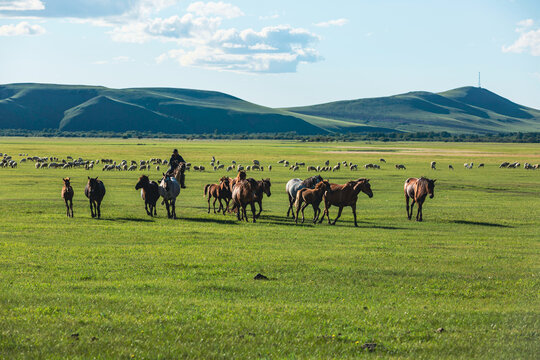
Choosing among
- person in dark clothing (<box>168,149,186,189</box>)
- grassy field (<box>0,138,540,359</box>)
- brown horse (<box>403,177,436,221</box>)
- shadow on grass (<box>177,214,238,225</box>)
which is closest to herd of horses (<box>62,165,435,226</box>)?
brown horse (<box>403,177,436,221</box>)

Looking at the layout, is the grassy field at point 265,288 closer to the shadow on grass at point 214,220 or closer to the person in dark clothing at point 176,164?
the shadow on grass at point 214,220

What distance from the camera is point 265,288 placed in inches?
602

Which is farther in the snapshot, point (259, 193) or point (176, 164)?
point (176, 164)

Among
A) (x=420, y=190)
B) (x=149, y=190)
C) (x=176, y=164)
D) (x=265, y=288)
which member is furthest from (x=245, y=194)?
(x=265, y=288)

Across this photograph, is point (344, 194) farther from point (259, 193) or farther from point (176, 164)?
point (176, 164)

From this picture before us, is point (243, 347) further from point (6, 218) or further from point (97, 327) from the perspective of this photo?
point (6, 218)

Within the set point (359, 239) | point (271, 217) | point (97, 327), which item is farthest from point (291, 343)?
point (271, 217)

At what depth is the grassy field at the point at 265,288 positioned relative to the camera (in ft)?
35.8

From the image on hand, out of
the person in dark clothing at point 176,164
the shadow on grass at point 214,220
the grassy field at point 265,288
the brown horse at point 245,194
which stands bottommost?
the shadow on grass at point 214,220

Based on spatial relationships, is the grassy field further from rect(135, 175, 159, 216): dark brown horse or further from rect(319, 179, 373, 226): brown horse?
rect(319, 179, 373, 226): brown horse

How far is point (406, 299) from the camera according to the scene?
14.6 metres

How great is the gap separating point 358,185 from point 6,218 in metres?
16.5

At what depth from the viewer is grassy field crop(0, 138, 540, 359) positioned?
10.9 meters

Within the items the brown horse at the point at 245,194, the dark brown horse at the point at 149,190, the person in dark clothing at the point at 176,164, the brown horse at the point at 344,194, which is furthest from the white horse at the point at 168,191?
the brown horse at the point at 344,194
